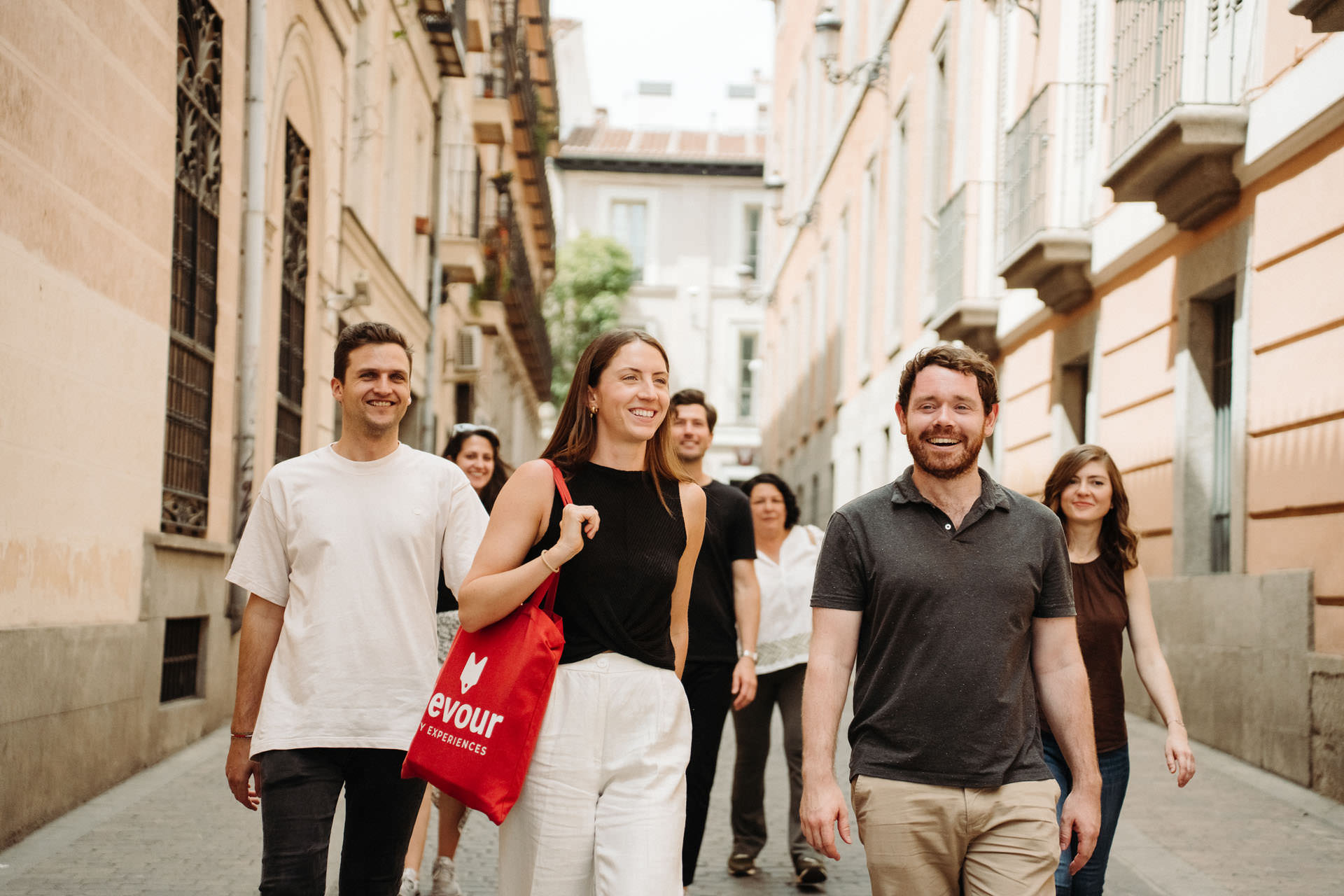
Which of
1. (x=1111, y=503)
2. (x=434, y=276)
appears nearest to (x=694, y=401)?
(x=1111, y=503)

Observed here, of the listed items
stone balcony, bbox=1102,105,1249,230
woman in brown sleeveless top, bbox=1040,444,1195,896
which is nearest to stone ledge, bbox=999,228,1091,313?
stone balcony, bbox=1102,105,1249,230

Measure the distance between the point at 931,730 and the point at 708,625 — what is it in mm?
3006

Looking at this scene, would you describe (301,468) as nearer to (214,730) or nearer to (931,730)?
(931,730)

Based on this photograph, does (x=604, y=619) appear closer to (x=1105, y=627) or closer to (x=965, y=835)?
(x=965, y=835)

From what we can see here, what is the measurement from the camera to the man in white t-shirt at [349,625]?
4.07m

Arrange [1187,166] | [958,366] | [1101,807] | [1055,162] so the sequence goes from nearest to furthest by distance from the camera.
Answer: [958,366] → [1101,807] → [1187,166] → [1055,162]

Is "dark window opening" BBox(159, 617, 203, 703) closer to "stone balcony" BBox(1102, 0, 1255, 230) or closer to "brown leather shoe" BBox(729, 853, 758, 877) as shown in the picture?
"brown leather shoe" BBox(729, 853, 758, 877)

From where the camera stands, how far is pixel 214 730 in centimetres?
1070

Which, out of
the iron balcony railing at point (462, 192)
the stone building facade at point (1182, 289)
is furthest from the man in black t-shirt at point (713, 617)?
the iron balcony railing at point (462, 192)

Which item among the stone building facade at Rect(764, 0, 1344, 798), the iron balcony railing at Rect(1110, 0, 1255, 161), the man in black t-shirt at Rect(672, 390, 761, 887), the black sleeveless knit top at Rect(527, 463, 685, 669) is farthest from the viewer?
the iron balcony railing at Rect(1110, 0, 1255, 161)

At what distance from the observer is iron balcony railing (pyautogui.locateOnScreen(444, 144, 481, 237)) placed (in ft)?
72.5

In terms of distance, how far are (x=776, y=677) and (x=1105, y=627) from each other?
8.35ft

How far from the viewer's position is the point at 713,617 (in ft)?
21.7

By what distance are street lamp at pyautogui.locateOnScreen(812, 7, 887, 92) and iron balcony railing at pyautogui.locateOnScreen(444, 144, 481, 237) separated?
507cm
